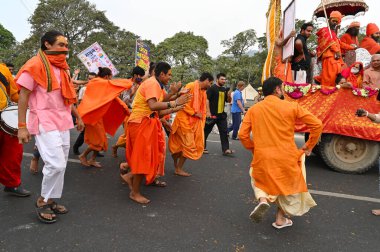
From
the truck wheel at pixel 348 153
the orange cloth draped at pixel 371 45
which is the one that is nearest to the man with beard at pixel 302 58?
the truck wheel at pixel 348 153

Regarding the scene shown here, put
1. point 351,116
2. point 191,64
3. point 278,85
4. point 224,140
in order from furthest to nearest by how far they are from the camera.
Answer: point 191,64, point 224,140, point 351,116, point 278,85

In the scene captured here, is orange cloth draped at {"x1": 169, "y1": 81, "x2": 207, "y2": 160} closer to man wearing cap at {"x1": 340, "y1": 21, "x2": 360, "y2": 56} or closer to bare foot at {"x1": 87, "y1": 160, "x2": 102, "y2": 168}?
bare foot at {"x1": 87, "y1": 160, "x2": 102, "y2": 168}

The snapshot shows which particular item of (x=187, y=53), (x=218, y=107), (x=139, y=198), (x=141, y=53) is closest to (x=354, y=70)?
(x=218, y=107)

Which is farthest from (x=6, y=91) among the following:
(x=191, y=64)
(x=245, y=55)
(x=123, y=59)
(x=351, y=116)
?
(x=245, y=55)

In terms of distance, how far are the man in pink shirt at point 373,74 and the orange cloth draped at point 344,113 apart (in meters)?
0.37

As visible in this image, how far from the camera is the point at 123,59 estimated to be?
34.9m

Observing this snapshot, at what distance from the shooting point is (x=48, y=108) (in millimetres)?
3092

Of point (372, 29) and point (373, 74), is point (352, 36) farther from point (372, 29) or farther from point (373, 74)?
point (373, 74)

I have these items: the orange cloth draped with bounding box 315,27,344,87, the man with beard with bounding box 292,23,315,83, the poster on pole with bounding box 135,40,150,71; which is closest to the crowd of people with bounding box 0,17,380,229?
the orange cloth draped with bounding box 315,27,344,87

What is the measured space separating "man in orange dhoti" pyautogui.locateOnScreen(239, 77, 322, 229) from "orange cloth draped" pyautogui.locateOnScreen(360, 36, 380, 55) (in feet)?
15.3

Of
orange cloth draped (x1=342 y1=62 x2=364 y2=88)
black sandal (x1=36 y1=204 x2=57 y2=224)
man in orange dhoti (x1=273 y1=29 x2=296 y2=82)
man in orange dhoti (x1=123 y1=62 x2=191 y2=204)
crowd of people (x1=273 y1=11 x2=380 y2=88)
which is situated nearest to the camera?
black sandal (x1=36 y1=204 x2=57 y2=224)

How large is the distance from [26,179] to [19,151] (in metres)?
0.80

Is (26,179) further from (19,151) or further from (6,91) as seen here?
(6,91)

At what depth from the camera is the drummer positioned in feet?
11.8
